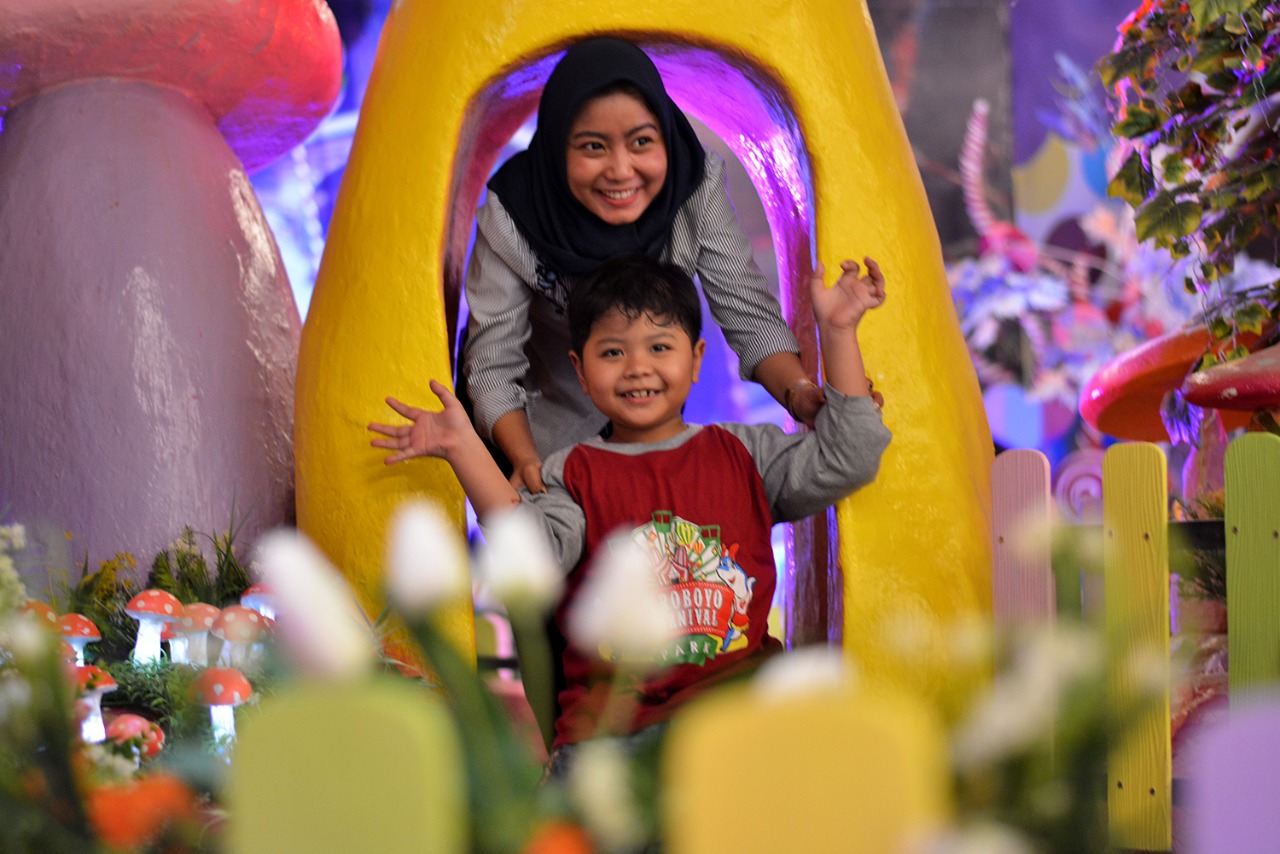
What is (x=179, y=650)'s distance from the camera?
85.2 inches

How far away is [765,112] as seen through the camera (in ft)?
8.16

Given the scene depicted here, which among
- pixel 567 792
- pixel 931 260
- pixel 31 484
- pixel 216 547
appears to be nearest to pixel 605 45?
pixel 931 260

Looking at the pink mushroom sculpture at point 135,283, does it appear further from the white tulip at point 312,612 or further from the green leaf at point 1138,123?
the white tulip at point 312,612

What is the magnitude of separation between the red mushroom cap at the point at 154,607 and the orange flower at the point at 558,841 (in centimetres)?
179

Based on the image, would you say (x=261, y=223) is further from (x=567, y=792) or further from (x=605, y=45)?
(x=567, y=792)

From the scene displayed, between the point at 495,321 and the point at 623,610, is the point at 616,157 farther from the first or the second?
the point at 623,610

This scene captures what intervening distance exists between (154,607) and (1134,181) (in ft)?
7.21

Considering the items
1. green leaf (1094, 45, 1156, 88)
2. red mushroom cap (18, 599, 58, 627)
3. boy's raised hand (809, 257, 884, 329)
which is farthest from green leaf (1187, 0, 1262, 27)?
red mushroom cap (18, 599, 58, 627)

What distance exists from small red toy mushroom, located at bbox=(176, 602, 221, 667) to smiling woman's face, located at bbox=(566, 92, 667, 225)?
0.97 metres

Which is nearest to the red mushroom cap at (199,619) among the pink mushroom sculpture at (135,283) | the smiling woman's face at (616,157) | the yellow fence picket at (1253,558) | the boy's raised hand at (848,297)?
the pink mushroom sculpture at (135,283)

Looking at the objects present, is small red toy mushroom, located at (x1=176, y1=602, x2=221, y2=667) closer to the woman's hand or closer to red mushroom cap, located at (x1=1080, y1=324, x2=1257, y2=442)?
the woman's hand

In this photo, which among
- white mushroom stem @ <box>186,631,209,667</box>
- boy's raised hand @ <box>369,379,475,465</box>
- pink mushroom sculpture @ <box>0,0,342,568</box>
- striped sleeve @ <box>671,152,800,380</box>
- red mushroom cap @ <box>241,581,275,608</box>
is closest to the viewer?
boy's raised hand @ <box>369,379,475,465</box>

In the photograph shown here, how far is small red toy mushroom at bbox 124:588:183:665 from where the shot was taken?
2082 millimetres

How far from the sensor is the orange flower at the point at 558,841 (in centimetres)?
42
